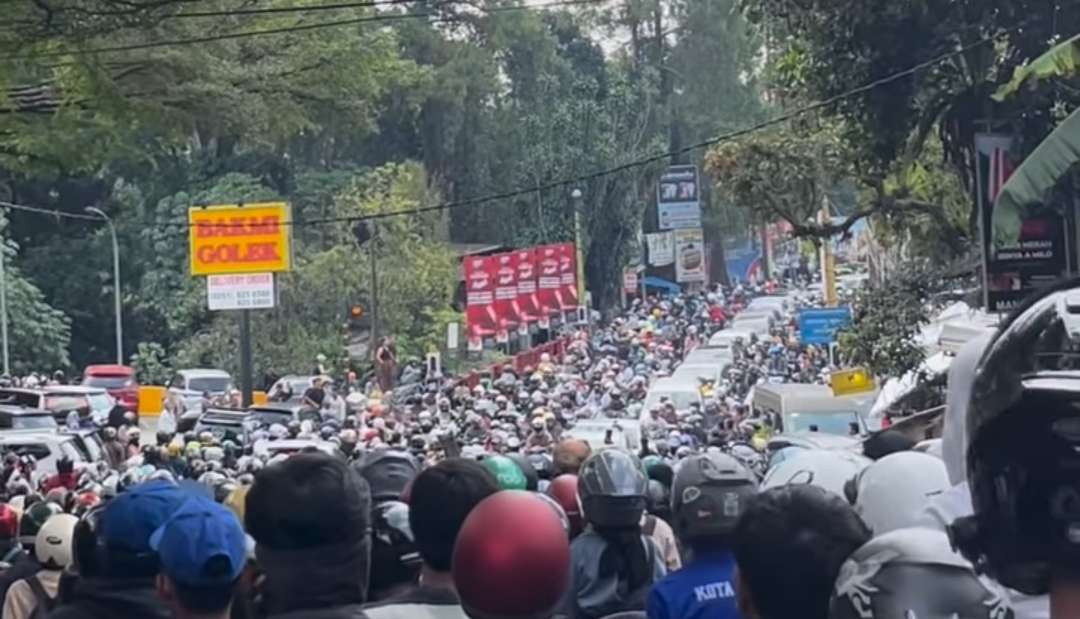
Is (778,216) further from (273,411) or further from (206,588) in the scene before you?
(206,588)

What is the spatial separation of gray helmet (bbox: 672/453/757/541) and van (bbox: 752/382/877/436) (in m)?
19.4

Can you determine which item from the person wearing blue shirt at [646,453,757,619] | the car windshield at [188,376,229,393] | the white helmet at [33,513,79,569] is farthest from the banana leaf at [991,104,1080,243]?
the car windshield at [188,376,229,393]

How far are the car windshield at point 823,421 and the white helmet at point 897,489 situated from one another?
20773 mm

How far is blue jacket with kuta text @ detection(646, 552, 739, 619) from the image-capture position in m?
5.16

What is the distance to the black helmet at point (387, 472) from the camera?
6.25 metres

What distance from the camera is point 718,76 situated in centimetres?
7212

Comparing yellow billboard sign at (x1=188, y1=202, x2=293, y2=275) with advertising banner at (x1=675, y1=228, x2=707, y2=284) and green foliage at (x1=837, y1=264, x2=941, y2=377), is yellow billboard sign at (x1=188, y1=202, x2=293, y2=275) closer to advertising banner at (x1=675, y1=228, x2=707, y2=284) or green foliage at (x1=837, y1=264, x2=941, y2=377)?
green foliage at (x1=837, y1=264, x2=941, y2=377)

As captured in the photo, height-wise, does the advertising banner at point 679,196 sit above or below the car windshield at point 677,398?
above

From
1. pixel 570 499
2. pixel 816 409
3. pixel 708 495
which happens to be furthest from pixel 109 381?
pixel 708 495

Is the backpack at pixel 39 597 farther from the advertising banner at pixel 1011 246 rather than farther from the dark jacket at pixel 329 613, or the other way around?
the advertising banner at pixel 1011 246

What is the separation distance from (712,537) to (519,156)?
60.5 m

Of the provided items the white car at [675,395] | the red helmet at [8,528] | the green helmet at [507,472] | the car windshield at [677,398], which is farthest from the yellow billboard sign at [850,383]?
the green helmet at [507,472]

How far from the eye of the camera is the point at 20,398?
1162 inches

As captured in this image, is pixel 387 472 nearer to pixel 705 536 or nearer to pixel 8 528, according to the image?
pixel 705 536
